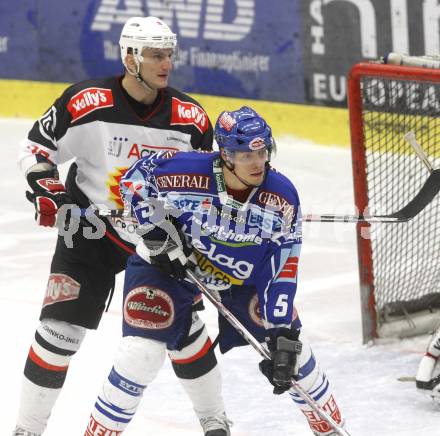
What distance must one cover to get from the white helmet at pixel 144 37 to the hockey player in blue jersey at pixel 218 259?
1.45ft

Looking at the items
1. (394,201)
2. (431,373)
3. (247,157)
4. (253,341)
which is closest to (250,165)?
(247,157)

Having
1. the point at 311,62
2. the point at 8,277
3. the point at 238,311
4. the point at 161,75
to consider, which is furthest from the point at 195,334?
the point at 311,62

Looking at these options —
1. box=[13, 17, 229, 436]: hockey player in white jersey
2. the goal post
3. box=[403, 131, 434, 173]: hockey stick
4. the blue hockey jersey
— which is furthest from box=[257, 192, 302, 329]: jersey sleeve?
the goal post

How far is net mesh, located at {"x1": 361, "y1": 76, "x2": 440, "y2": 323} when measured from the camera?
5145mm

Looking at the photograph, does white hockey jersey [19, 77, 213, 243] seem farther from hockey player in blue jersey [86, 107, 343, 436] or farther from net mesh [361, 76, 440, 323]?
net mesh [361, 76, 440, 323]

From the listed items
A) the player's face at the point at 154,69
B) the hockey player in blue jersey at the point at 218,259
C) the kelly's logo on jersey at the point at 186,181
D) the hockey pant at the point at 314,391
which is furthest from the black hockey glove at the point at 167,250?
the player's face at the point at 154,69

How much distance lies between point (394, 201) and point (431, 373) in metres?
1.10

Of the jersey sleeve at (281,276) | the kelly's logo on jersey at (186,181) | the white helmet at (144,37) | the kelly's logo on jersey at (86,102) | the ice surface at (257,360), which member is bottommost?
the ice surface at (257,360)

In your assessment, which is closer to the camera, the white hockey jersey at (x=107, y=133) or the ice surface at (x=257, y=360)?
the white hockey jersey at (x=107, y=133)

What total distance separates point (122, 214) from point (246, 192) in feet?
1.62

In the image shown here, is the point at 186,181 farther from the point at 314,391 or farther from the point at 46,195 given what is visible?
the point at 314,391

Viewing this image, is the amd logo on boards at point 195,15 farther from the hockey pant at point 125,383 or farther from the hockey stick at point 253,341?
the hockey pant at point 125,383

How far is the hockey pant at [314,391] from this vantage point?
144 inches

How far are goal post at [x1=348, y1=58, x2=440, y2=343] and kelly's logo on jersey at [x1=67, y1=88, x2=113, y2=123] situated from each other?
131 cm
